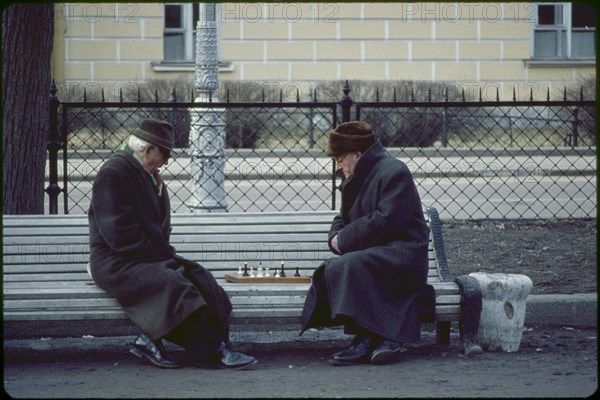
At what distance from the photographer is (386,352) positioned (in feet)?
20.9

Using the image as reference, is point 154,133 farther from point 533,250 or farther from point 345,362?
point 533,250

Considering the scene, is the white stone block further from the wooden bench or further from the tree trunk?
the tree trunk

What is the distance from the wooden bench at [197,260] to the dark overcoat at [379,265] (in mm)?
142

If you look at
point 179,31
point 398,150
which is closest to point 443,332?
point 398,150

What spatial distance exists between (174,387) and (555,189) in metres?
11.0

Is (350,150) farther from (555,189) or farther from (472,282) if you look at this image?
(555,189)

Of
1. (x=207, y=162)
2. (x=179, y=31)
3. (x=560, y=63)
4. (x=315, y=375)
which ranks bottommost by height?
(x=315, y=375)

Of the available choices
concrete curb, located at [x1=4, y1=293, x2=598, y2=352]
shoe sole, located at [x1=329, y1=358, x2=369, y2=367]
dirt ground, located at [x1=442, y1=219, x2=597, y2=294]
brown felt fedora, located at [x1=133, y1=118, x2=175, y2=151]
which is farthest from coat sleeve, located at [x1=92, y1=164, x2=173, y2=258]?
dirt ground, located at [x1=442, y1=219, x2=597, y2=294]

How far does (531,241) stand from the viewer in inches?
392

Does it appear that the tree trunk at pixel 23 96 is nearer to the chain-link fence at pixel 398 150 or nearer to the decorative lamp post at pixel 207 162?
the decorative lamp post at pixel 207 162

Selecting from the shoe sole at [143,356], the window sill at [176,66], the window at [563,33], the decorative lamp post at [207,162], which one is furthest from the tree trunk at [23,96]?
the window at [563,33]

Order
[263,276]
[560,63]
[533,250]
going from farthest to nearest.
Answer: [560,63], [533,250], [263,276]

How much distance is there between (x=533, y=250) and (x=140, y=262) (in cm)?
414

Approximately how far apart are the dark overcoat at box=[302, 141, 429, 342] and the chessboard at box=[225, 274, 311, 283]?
37 cm
